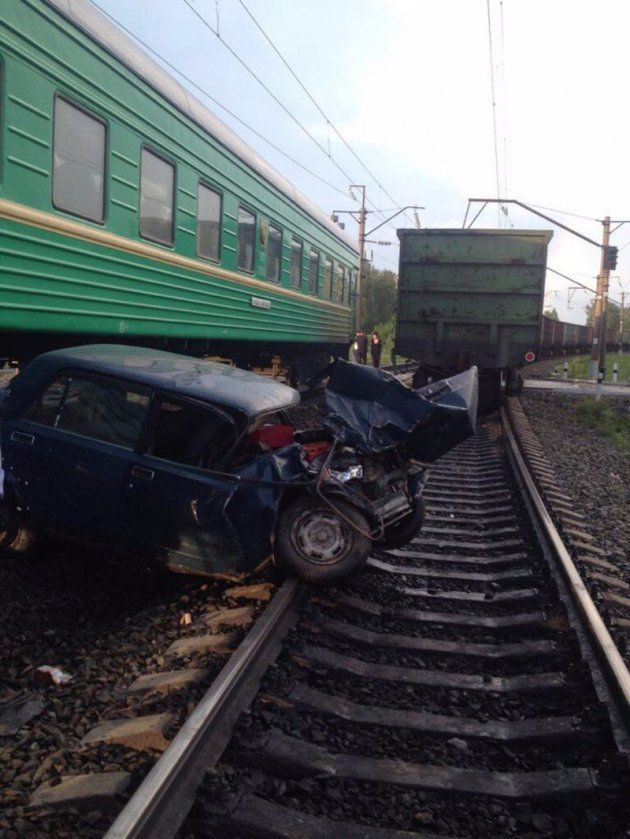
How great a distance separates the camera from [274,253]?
12.0 m

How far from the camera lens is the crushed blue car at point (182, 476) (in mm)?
4469

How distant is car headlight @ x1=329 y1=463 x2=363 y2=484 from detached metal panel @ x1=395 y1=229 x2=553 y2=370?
9625 mm

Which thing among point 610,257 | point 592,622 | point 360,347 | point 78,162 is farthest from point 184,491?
point 610,257

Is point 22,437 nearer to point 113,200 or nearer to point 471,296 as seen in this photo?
point 113,200

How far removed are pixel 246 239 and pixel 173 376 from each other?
6.08m

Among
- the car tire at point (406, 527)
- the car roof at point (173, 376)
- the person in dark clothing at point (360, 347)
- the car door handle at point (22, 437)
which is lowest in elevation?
the car tire at point (406, 527)

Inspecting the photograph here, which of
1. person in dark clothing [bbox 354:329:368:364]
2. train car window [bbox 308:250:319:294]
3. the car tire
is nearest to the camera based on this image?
the car tire

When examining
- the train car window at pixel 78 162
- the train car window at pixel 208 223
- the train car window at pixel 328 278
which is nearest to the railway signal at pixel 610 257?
the train car window at pixel 328 278

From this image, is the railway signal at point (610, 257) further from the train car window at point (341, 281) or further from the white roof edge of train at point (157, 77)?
the white roof edge of train at point (157, 77)

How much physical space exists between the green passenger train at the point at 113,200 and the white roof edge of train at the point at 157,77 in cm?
2

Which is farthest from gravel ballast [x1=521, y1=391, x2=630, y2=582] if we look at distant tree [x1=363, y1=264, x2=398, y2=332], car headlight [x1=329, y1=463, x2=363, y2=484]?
distant tree [x1=363, y1=264, x2=398, y2=332]

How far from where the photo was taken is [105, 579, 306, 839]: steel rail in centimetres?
238

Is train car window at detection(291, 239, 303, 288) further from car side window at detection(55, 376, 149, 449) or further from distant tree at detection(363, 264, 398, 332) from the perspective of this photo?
distant tree at detection(363, 264, 398, 332)

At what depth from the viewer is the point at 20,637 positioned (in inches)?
164
